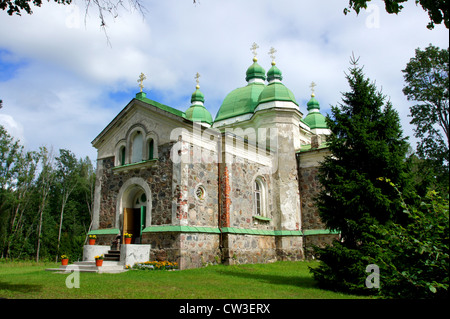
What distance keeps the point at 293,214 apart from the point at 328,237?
6.49ft

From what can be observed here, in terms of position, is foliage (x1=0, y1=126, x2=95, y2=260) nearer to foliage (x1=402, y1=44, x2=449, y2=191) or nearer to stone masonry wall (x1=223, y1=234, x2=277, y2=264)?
stone masonry wall (x1=223, y1=234, x2=277, y2=264)

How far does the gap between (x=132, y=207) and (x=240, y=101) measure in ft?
32.4

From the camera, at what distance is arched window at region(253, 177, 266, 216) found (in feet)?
55.3

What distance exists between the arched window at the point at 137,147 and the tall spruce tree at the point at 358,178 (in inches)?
326

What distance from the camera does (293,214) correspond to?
1747cm

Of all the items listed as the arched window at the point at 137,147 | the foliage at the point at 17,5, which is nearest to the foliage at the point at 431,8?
the foliage at the point at 17,5

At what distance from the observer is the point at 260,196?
17094 mm

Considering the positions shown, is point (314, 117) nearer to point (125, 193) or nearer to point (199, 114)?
point (199, 114)

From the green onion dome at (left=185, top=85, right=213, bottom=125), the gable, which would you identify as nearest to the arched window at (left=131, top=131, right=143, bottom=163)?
the gable

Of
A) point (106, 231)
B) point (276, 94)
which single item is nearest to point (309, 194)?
point (276, 94)

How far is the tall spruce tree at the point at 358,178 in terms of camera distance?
820cm

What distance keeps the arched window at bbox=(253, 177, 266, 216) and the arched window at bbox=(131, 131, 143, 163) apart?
5.44m

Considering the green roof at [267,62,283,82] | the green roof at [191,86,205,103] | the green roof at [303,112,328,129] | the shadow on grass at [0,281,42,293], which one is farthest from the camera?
the green roof at [303,112,328,129]
